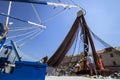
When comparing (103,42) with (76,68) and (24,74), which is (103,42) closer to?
(76,68)

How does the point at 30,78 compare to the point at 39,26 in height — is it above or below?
below

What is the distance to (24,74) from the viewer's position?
Answer: 8.67 m

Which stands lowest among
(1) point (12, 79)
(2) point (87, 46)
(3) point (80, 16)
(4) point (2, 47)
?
(1) point (12, 79)

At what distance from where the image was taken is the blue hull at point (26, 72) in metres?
8.59

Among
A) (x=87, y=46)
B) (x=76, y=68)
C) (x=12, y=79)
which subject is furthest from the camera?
(x=87, y=46)

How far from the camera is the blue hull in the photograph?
28.2 ft

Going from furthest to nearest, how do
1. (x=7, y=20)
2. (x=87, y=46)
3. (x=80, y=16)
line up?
(x=80, y=16) < (x=87, y=46) < (x=7, y=20)

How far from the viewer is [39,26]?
21.9m

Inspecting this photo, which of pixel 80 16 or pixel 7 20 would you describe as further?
pixel 80 16

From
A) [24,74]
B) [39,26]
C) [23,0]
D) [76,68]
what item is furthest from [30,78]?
[76,68]

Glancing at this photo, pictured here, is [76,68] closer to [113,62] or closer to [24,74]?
[24,74]

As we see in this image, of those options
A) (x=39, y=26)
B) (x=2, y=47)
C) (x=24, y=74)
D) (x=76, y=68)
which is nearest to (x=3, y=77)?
(x=24, y=74)

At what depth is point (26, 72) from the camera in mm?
8727

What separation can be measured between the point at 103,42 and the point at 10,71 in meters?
22.3
